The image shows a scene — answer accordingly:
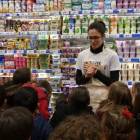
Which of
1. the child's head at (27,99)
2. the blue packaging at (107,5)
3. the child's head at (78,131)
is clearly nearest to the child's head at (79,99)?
the child's head at (27,99)

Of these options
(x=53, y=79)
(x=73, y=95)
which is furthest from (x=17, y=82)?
(x=53, y=79)

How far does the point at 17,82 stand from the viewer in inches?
111

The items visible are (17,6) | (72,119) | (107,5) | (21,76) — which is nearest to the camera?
(72,119)

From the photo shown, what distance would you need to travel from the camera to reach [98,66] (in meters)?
2.52

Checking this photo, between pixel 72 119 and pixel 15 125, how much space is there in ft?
1.02

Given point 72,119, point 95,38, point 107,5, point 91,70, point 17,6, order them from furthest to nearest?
point 17,6
point 107,5
point 95,38
point 91,70
point 72,119

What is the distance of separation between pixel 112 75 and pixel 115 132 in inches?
40.8

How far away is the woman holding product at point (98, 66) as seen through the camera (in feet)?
8.08

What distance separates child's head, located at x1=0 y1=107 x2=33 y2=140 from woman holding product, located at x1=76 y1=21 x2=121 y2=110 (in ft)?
3.93

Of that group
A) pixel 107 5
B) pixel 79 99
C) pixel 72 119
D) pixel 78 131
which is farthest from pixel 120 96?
pixel 107 5

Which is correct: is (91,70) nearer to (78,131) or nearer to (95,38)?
(95,38)

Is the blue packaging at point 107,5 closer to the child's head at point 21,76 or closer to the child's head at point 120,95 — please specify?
the child's head at point 21,76

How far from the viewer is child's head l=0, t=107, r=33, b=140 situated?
1.25 m

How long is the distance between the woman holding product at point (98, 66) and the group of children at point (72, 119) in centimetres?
23
